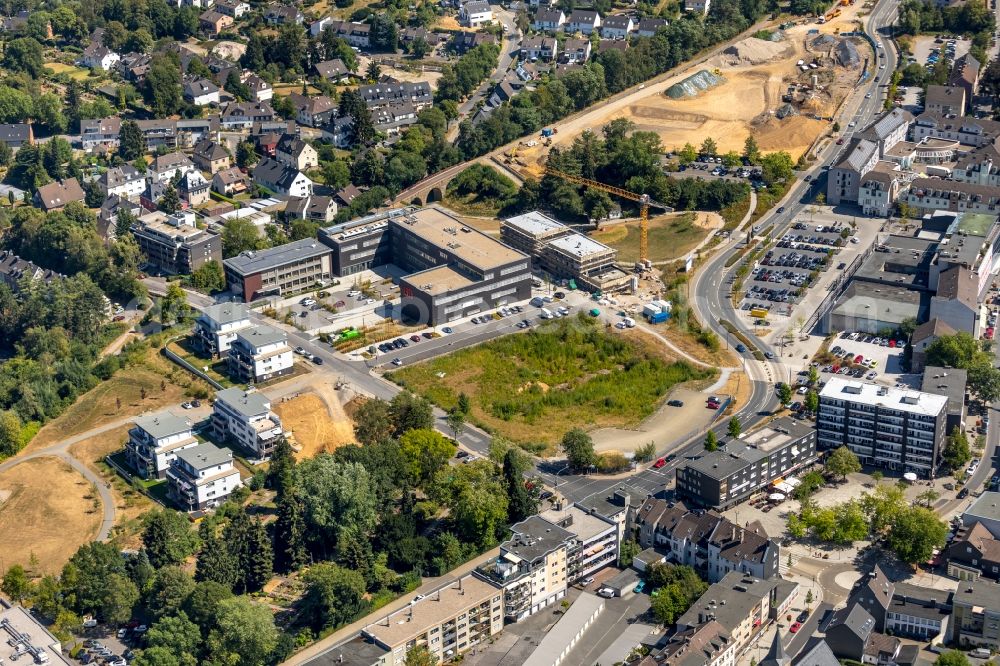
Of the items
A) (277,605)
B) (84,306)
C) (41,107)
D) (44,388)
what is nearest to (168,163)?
(41,107)

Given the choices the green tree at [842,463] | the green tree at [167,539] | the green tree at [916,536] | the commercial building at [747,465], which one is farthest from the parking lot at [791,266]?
the green tree at [167,539]

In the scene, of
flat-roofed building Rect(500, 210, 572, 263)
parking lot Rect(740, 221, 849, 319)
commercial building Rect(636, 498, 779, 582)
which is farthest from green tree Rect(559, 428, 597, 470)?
flat-roofed building Rect(500, 210, 572, 263)

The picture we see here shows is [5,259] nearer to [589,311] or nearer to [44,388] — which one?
[44,388]

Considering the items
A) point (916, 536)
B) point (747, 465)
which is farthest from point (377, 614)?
point (916, 536)

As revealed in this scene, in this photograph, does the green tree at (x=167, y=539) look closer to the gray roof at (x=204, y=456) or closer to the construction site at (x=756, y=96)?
the gray roof at (x=204, y=456)

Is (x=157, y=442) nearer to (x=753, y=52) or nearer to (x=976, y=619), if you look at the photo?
(x=976, y=619)

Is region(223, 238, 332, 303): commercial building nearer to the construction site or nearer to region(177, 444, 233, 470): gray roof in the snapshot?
region(177, 444, 233, 470): gray roof
